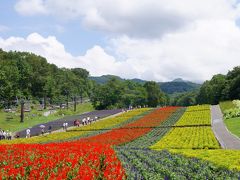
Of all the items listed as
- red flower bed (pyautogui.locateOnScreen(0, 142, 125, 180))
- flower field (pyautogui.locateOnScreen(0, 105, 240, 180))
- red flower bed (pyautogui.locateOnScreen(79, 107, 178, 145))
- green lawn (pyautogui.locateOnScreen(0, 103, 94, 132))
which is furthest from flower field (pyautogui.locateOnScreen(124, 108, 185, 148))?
green lawn (pyautogui.locateOnScreen(0, 103, 94, 132))

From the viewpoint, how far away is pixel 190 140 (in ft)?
136

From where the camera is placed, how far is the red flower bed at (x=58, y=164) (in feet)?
51.6

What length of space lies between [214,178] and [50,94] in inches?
4319

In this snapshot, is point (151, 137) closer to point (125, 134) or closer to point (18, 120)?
point (125, 134)

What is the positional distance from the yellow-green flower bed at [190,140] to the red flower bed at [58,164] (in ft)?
46.7

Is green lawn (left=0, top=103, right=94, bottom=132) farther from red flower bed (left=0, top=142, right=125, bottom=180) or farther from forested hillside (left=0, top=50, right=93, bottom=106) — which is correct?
red flower bed (left=0, top=142, right=125, bottom=180)

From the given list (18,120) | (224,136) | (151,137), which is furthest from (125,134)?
(18,120)

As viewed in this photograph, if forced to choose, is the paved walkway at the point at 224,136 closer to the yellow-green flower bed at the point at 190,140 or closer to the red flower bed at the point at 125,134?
the yellow-green flower bed at the point at 190,140

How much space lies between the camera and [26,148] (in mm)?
26656

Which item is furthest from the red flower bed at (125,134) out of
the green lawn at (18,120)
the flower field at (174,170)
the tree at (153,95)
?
the tree at (153,95)

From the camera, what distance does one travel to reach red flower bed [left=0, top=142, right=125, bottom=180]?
15719mm

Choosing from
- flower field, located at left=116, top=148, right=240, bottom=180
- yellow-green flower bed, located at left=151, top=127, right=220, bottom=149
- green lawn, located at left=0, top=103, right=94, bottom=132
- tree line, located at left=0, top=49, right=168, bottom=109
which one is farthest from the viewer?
tree line, located at left=0, top=49, right=168, bottom=109

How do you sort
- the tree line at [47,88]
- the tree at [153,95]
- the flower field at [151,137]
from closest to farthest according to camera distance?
the flower field at [151,137] < the tree line at [47,88] < the tree at [153,95]

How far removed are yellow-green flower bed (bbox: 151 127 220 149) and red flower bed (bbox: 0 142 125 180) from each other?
46.7 feet
